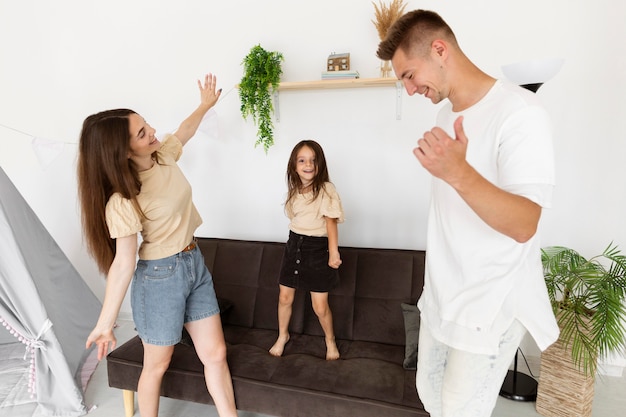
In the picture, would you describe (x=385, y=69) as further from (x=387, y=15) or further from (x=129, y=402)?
(x=129, y=402)

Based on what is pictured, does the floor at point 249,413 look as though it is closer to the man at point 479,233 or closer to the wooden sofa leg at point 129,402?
the wooden sofa leg at point 129,402

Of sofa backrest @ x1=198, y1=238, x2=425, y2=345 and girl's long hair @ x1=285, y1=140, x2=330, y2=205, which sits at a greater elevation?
girl's long hair @ x1=285, y1=140, x2=330, y2=205

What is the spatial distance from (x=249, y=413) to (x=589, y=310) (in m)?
1.81

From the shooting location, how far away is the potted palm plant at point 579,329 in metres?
1.85

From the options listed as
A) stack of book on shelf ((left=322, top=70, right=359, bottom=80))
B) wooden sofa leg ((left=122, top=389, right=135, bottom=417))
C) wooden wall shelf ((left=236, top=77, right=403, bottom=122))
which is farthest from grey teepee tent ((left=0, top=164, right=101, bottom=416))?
stack of book on shelf ((left=322, top=70, right=359, bottom=80))

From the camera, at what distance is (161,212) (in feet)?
5.56

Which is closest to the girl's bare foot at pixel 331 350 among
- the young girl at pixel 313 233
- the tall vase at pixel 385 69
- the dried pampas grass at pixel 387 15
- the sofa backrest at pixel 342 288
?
the young girl at pixel 313 233

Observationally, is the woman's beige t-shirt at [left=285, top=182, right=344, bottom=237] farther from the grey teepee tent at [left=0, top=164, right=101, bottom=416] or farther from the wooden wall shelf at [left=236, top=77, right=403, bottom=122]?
the grey teepee tent at [left=0, top=164, right=101, bottom=416]

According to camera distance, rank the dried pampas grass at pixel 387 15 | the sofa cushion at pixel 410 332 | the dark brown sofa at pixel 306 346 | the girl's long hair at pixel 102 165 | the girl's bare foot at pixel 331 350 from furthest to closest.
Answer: the dried pampas grass at pixel 387 15 → the girl's bare foot at pixel 331 350 → the sofa cushion at pixel 410 332 → the dark brown sofa at pixel 306 346 → the girl's long hair at pixel 102 165

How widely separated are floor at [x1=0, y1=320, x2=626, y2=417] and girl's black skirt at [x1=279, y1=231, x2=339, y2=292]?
74 centimetres

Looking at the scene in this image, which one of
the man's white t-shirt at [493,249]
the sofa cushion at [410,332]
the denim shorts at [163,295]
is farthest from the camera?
the sofa cushion at [410,332]

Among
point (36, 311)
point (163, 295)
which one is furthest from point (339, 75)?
point (36, 311)

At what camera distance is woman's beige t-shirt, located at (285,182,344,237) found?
2.16 m

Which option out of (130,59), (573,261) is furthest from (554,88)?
(130,59)
